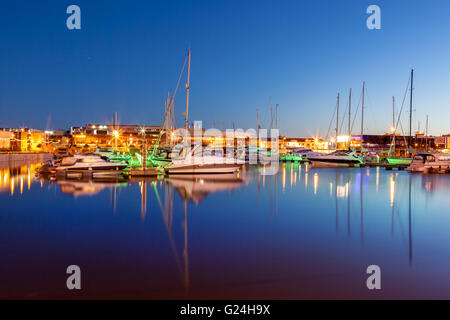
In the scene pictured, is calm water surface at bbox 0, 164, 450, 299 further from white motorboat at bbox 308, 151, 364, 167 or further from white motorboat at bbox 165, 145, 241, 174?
white motorboat at bbox 308, 151, 364, 167

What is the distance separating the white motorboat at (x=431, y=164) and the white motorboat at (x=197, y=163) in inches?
664

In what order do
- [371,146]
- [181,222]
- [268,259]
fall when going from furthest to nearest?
[371,146], [181,222], [268,259]

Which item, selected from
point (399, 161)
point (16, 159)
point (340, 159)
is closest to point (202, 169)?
point (340, 159)

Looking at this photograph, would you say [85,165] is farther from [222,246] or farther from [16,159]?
[16,159]

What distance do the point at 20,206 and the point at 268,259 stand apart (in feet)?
34.6

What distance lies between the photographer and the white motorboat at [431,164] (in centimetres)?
3017

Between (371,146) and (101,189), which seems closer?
(101,189)

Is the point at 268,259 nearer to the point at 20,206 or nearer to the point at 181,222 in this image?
the point at 181,222

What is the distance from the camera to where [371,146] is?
10588 centimetres

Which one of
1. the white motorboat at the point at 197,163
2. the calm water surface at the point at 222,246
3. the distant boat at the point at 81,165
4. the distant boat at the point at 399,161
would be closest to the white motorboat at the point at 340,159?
the distant boat at the point at 399,161

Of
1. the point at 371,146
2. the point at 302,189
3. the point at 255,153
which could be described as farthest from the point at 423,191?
the point at 371,146

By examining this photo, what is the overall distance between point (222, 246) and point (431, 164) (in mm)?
29566

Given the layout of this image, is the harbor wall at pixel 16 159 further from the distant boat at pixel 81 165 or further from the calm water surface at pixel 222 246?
the calm water surface at pixel 222 246

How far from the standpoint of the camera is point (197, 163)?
1014 inches
